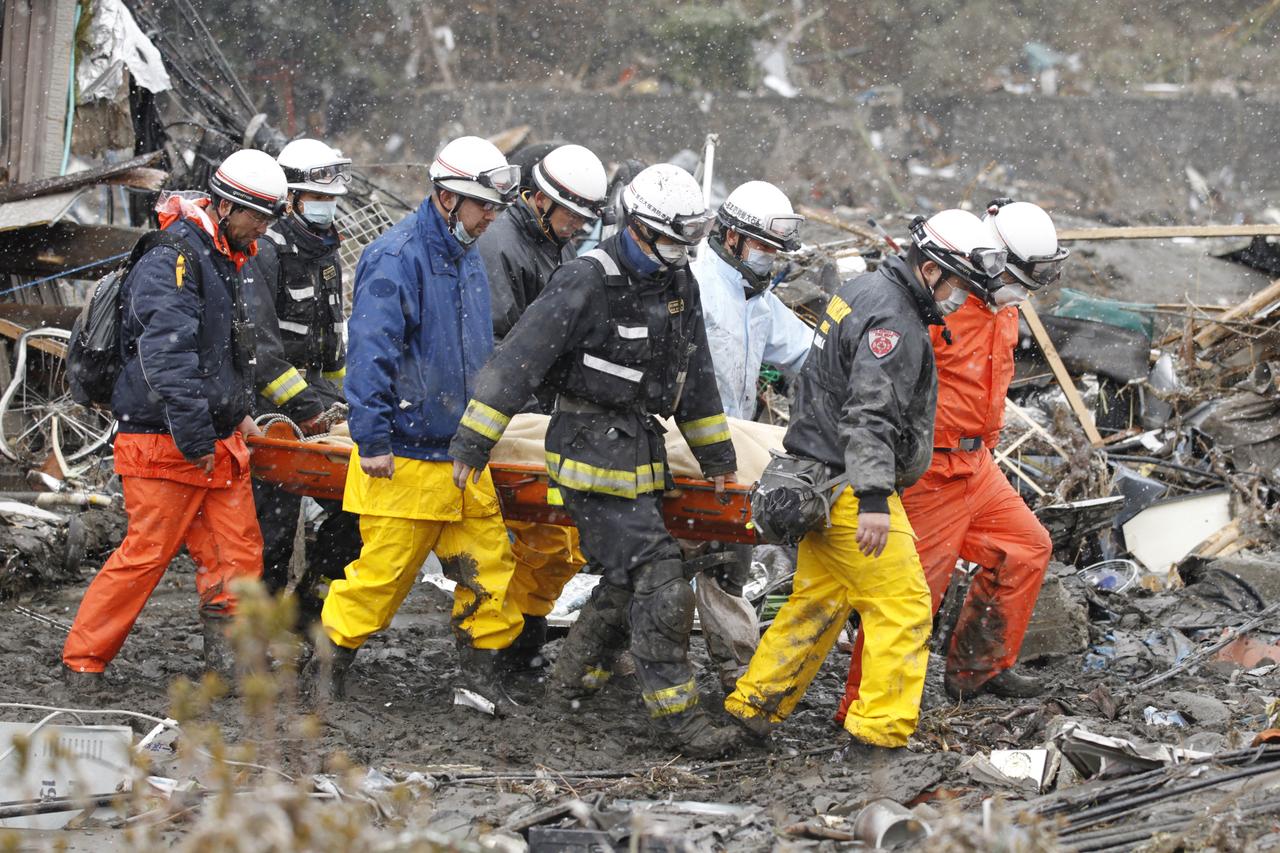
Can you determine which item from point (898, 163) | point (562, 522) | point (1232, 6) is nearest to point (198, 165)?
point (562, 522)

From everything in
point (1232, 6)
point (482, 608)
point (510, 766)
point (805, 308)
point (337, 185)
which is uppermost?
point (1232, 6)

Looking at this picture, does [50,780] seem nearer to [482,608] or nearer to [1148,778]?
[482,608]

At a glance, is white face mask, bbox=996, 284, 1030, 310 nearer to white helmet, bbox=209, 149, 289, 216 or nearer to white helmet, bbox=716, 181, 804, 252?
white helmet, bbox=716, 181, 804, 252

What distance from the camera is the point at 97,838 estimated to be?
12.4 ft

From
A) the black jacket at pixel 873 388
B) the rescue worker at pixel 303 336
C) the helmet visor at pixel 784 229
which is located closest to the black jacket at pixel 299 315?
the rescue worker at pixel 303 336

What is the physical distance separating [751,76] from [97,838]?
16.0 m

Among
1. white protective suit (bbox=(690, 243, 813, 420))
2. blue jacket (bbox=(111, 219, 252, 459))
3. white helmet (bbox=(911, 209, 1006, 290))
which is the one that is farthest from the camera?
white protective suit (bbox=(690, 243, 813, 420))

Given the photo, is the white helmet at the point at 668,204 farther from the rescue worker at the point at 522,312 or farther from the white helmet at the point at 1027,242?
the white helmet at the point at 1027,242

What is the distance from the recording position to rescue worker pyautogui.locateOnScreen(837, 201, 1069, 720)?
5.04m

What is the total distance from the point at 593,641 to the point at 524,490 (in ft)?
2.07

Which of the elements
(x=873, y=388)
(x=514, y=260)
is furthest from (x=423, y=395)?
(x=873, y=388)

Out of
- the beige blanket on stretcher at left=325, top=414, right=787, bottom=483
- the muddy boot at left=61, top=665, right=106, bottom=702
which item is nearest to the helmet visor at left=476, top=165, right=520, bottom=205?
the beige blanket on stretcher at left=325, top=414, right=787, bottom=483

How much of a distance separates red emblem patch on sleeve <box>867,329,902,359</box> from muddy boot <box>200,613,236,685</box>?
2649mm

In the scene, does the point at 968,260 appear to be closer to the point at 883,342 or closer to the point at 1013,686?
the point at 883,342
